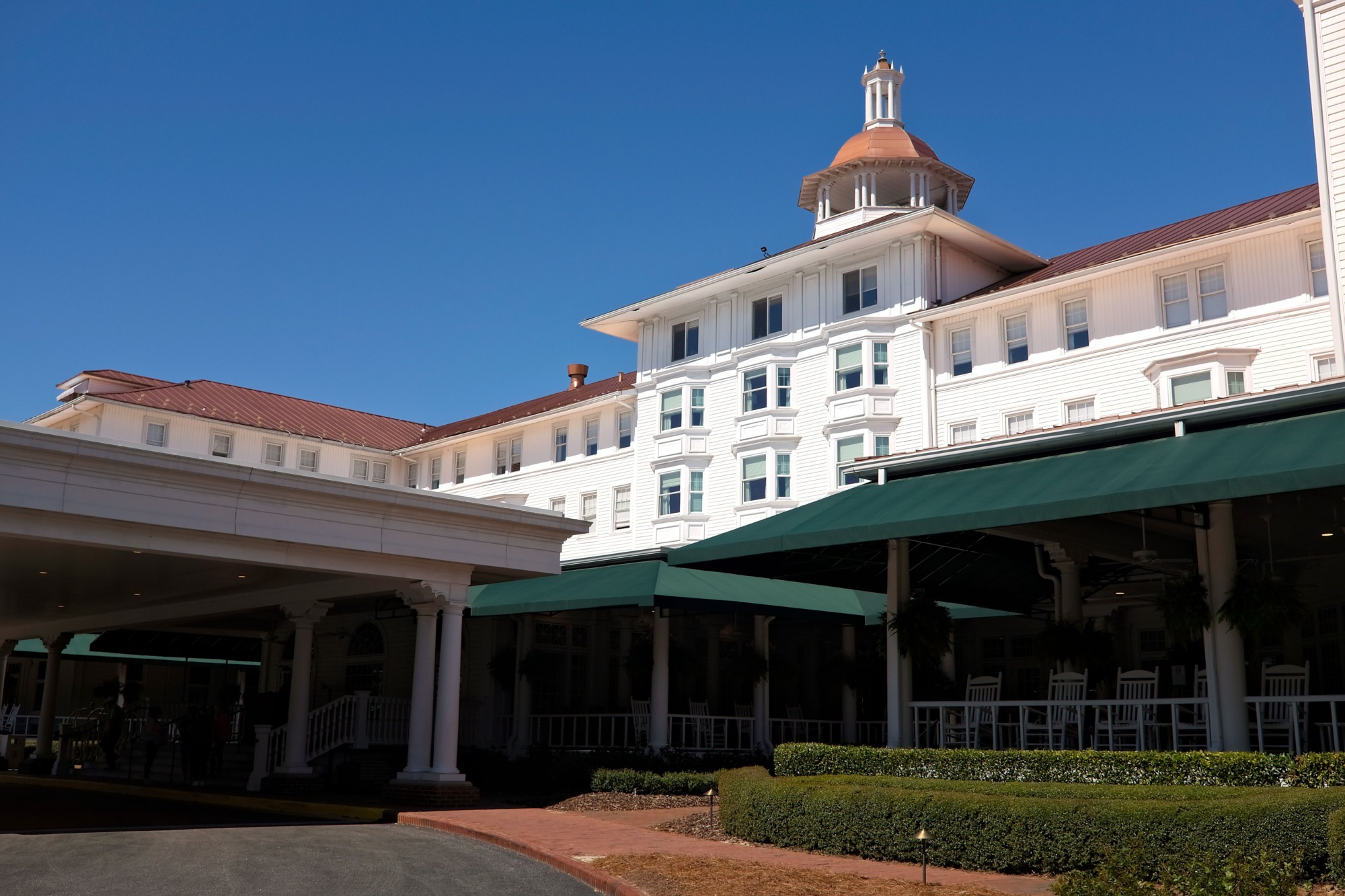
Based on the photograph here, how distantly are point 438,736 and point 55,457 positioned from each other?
25.7ft

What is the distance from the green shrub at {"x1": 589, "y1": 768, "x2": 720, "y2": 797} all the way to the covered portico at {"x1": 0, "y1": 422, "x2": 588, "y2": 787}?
2.91 meters

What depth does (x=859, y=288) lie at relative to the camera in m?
37.0

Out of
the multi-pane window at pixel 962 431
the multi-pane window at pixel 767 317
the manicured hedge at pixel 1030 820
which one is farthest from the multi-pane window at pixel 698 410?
the manicured hedge at pixel 1030 820

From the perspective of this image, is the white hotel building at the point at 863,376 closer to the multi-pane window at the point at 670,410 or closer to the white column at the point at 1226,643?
the multi-pane window at the point at 670,410

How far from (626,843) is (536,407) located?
3708cm

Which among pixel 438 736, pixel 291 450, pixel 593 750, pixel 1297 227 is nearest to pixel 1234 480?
pixel 438 736

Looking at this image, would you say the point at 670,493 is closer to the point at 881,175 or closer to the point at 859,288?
the point at 859,288

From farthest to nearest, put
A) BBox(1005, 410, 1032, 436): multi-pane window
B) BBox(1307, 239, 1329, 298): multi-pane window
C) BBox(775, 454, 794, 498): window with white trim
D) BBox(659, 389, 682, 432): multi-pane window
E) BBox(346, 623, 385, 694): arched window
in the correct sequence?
BBox(659, 389, 682, 432): multi-pane window, BBox(775, 454, 794, 498): window with white trim, BBox(1005, 410, 1032, 436): multi-pane window, BBox(346, 623, 385, 694): arched window, BBox(1307, 239, 1329, 298): multi-pane window

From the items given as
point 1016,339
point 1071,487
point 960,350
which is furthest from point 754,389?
point 1071,487

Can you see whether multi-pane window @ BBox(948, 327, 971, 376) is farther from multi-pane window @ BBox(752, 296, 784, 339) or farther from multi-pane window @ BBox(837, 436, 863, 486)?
multi-pane window @ BBox(752, 296, 784, 339)

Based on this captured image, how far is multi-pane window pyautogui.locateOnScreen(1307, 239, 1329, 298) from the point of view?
2799cm

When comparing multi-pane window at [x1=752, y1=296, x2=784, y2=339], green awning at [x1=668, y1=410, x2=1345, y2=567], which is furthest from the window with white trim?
green awning at [x1=668, y1=410, x2=1345, y2=567]

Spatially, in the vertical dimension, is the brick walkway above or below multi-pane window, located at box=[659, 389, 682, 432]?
below

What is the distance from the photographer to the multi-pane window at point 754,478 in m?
37.8
